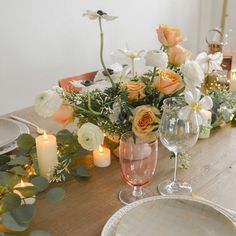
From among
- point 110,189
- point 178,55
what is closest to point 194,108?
point 178,55

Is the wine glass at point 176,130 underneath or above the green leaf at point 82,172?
above

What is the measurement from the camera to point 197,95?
826 millimetres

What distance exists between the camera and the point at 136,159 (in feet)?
2.60

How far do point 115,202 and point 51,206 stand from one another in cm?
15

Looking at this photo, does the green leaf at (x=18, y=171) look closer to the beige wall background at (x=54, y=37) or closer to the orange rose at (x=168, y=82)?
the orange rose at (x=168, y=82)

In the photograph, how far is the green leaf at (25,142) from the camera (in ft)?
3.23

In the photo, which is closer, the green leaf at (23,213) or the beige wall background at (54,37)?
the green leaf at (23,213)

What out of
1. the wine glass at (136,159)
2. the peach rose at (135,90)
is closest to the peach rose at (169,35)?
the peach rose at (135,90)

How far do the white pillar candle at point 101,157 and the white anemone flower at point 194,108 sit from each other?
277 millimetres

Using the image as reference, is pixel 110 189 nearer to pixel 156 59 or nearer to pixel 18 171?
pixel 18 171

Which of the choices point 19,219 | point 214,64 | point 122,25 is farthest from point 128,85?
point 122,25

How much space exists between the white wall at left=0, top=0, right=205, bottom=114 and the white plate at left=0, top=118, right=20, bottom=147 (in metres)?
1.20

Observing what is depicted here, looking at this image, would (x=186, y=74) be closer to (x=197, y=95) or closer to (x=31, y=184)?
(x=197, y=95)

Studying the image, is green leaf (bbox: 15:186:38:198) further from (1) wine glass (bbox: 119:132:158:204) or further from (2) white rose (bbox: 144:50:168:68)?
(2) white rose (bbox: 144:50:168:68)
